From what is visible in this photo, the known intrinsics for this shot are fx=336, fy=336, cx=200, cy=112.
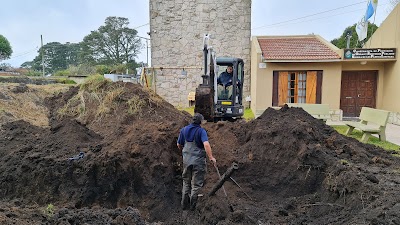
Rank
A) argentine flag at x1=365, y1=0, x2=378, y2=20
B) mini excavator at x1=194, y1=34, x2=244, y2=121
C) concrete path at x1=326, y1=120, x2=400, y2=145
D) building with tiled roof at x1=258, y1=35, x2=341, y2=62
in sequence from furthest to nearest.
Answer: argentine flag at x1=365, y1=0, x2=378, y2=20
building with tiled roof at x1=258, y1=35, x2=341, y2=62
concrete path at x1=326, y1=120, x2=400, y2=145
mini excavator at x1=194, y1=34, x2=244, y2=121

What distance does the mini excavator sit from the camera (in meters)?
9.67

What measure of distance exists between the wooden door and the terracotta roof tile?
1633mm

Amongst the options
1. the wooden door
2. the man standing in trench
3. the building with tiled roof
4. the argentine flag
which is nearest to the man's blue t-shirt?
the man standing in trench

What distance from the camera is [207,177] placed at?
6816 mm

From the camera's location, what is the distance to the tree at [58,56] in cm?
6234

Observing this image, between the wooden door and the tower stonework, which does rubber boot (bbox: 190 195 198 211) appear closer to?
the wooden door

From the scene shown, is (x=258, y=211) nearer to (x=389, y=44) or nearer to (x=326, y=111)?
(x=326, y=111)

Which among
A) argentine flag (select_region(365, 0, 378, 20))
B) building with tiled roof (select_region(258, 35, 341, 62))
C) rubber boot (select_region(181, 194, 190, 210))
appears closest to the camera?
rubber boot (select_region(181, 194, 190, 210))

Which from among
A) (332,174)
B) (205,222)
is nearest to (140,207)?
(205,222)

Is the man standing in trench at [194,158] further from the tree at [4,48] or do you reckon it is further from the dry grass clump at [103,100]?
the tree at [4,48]

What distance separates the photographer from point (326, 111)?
1330cm

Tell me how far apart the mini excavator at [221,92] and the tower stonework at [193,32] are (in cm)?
927

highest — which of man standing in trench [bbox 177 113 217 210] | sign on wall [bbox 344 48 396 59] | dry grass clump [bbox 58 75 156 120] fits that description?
sign on wall [bbox 344 48 396 59]

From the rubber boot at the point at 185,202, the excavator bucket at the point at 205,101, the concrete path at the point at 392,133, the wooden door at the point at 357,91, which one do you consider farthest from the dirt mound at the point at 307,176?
the wooden door at the point at 357,91
